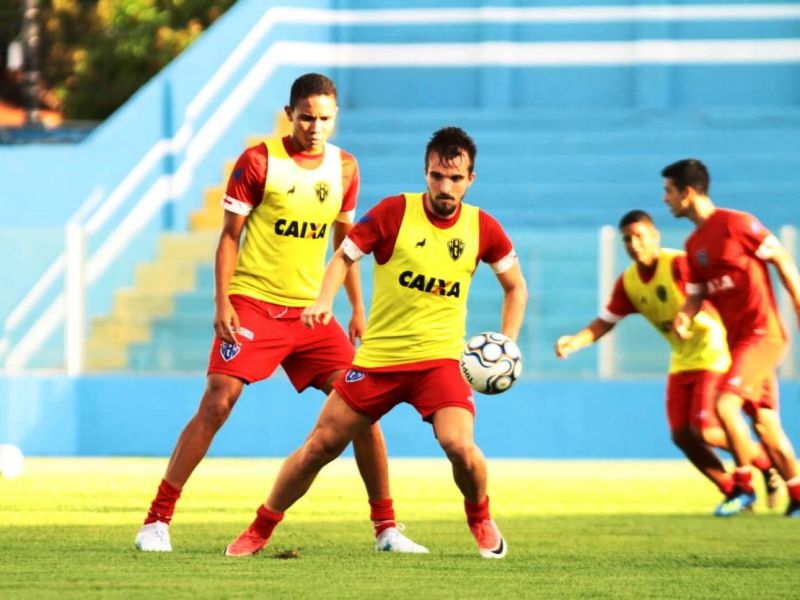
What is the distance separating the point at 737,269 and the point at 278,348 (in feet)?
11.4

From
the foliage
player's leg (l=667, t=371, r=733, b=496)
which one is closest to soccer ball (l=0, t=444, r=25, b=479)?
player's leg (l=667, t=371, r=733, b=496)

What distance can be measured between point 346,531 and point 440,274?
6.72 feet

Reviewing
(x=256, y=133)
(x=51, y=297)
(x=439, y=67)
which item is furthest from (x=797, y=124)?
(x=51, y=297)

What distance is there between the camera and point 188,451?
873 centimetres

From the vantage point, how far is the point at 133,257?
1786 cm

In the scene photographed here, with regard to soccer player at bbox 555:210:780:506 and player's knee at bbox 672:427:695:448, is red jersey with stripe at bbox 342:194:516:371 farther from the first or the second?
player's knee at bbox 672:427:695:448

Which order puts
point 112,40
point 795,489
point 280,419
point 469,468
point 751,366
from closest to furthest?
point 469,468 < point 751,366 < point 795,489 < point 280,419 < point 112,40

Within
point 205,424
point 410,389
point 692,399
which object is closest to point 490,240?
point 410,389

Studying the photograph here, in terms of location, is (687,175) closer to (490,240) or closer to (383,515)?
(490,240)

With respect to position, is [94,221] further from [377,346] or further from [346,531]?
[377,346]

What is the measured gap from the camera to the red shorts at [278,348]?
8.75m

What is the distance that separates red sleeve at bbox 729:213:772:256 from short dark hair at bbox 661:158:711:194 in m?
0.24

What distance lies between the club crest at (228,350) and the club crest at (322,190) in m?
0.78

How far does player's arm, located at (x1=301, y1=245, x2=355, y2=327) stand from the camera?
8.17m
